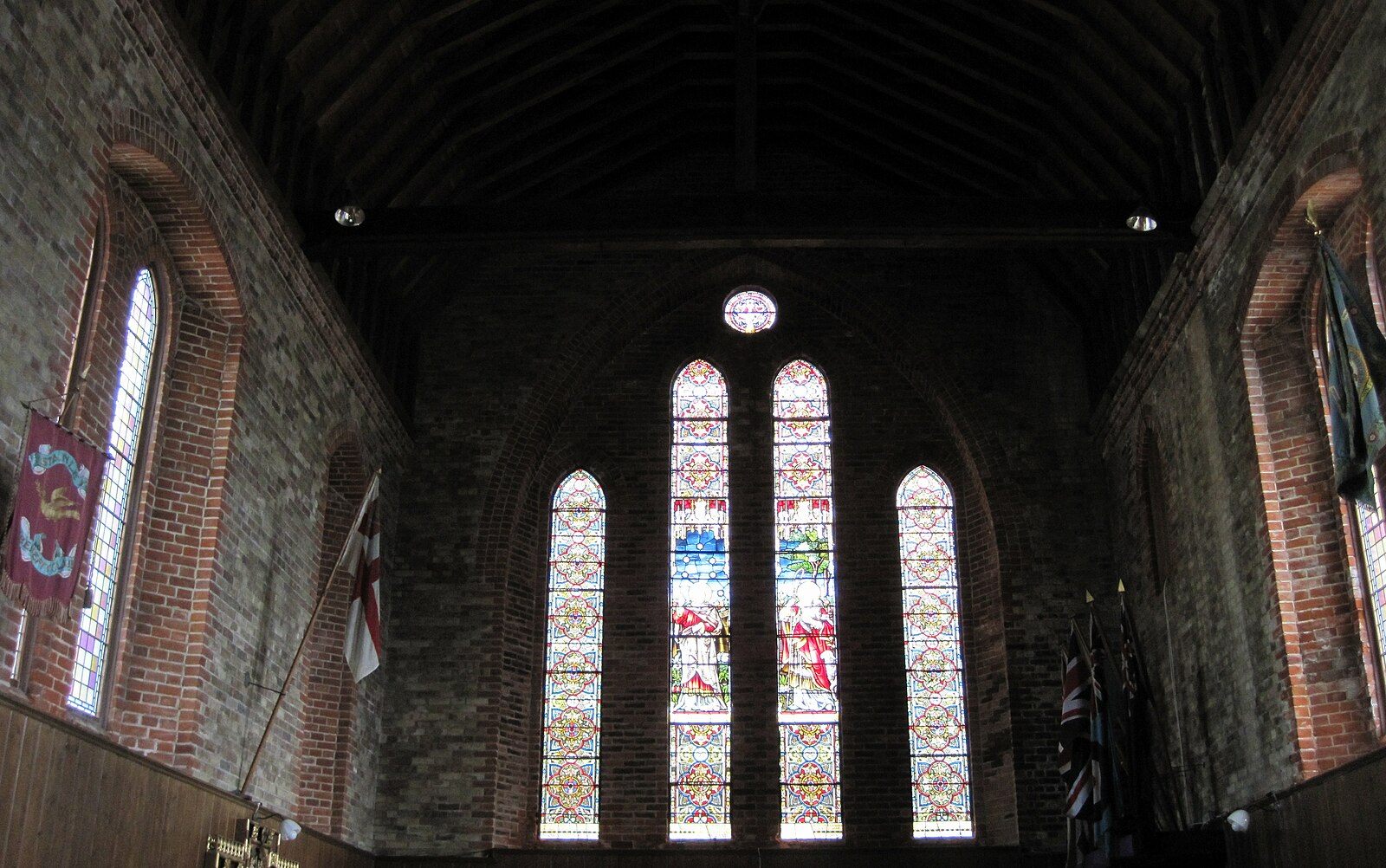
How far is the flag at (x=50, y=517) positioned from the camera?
299 inches

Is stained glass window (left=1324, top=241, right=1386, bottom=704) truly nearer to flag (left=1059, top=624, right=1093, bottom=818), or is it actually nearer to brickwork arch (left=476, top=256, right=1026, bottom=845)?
flag (left=1059, top=624, right=1093, bottom=818)

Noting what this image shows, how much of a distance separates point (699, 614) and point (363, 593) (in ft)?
15.7

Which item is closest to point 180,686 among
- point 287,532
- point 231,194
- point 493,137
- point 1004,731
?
point 287,532

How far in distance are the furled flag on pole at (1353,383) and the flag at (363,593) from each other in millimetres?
Answer: 7083

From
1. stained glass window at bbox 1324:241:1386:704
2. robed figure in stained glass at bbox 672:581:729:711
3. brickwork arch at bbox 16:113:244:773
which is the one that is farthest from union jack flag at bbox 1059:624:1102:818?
brickwork arch at bbox 16:113:244:773

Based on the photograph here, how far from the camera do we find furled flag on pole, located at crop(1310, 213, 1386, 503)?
329 inches

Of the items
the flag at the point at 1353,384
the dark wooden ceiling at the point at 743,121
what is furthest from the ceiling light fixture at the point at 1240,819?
the dark wooden ceiling at the point at 743,121

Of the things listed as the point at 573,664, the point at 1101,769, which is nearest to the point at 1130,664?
the point at 1101,769

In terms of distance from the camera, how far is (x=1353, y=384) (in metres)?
8.62

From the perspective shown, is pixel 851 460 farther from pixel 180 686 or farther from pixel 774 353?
pixel 180 686

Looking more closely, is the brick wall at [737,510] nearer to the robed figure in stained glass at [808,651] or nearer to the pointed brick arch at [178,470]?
the robed figure in stained glass at [808,651]

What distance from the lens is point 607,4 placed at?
13.9 meters

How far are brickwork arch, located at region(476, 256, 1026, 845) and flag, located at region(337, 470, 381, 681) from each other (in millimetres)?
3233

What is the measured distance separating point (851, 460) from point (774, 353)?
1574mm
